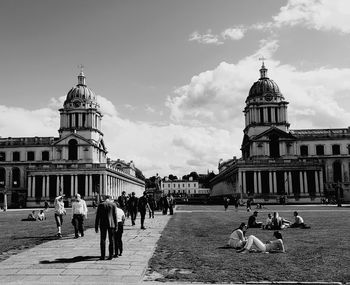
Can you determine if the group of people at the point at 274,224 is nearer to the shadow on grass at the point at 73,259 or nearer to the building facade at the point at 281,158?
the shadow on grass at the point at 73,259

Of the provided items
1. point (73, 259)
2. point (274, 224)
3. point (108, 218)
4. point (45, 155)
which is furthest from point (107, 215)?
point (45, 155)

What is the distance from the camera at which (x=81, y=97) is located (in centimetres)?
9994

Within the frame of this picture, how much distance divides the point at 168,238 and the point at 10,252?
23.3 ft

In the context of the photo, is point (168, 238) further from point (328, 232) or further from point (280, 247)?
point (328, 232)

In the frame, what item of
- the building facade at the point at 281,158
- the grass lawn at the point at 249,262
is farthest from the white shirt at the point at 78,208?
the building facade at the point at 281,158

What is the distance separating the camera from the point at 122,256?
49.0ft

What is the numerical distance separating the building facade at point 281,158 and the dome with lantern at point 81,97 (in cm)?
3534

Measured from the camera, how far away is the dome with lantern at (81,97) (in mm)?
98938

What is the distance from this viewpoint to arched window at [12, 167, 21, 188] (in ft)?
339


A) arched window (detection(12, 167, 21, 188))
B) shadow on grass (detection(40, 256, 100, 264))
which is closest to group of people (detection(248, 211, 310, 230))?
shadow on grass (detection(40, 256, 100, 264))

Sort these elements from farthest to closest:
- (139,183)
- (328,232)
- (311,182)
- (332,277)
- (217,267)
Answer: (139,183) → (311,182) → (328,232) → (217,267) → (332,277)

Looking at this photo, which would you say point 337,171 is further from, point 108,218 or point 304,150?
point 108,218

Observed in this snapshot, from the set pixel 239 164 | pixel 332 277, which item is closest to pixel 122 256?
pixel 332 277

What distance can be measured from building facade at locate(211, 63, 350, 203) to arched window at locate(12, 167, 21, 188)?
164 ft
